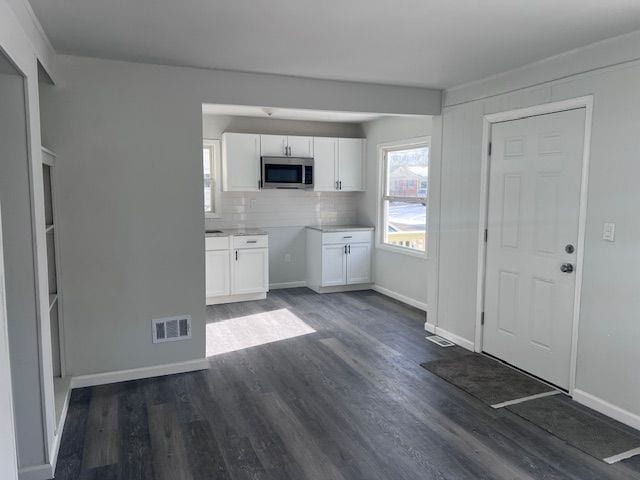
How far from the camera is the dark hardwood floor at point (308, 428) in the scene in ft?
8.39

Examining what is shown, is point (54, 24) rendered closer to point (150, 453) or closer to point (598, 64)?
point (150, 453)

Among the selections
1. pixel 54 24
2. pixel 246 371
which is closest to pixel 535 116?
pixel 246 371

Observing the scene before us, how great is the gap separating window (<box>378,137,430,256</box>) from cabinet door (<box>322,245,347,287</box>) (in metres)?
0.56

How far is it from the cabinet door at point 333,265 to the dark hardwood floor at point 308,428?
7.16 ft

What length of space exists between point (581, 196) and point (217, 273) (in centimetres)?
404

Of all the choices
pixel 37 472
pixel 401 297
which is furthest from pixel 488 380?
pixel 37 472

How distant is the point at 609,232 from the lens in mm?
3066

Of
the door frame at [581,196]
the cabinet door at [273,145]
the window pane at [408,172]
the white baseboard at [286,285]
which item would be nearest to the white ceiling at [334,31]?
the door frame at [581,196]

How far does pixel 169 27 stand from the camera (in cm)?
276

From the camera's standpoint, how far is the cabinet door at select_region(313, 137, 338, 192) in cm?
659

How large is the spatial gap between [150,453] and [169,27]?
2.41 m

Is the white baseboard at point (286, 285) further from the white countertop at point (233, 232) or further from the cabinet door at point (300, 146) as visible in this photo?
the cabinet door at point (300, 146)

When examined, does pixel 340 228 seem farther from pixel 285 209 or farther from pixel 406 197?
pixel 406 197

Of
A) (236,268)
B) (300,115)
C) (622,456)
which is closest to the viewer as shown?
(622,456)
